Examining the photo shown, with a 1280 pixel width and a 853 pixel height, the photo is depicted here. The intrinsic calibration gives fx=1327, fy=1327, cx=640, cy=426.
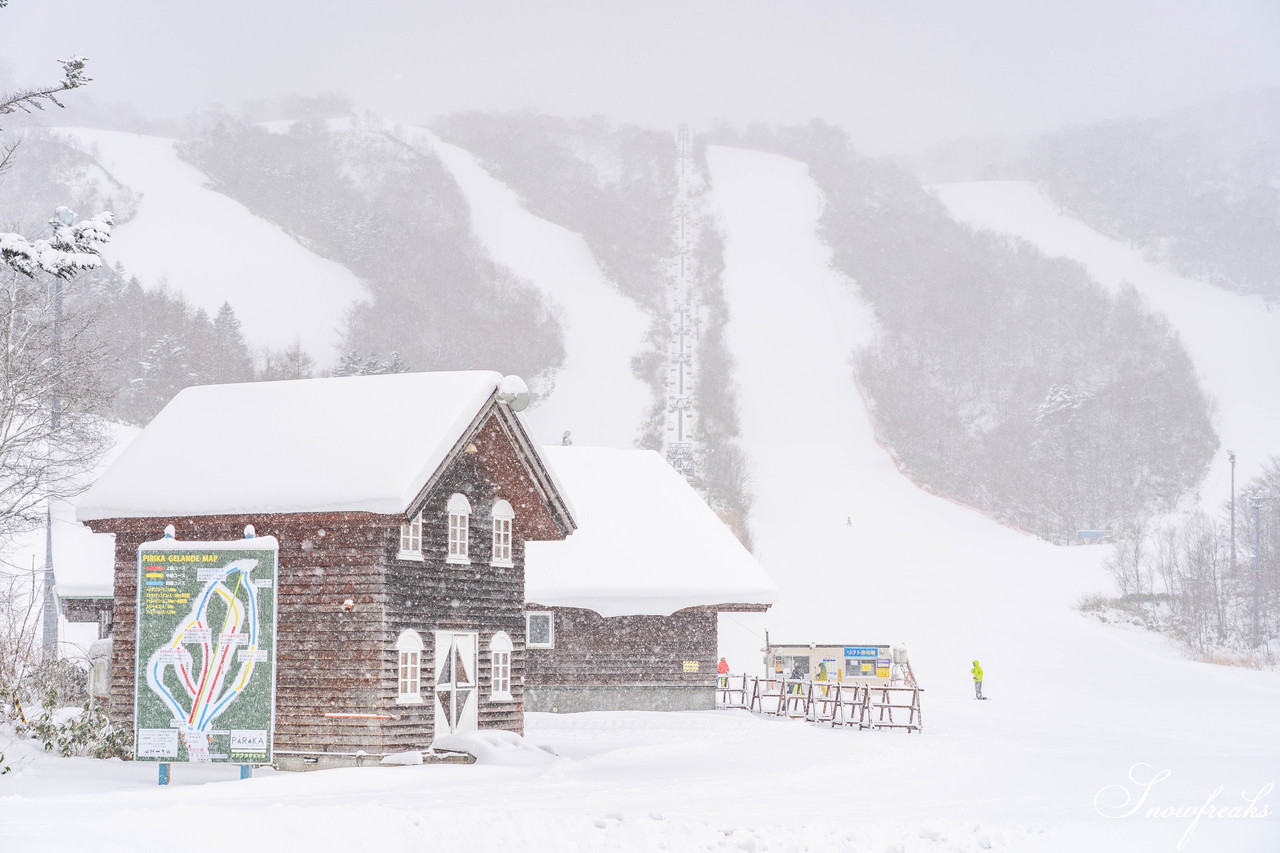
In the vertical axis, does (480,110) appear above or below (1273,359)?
above

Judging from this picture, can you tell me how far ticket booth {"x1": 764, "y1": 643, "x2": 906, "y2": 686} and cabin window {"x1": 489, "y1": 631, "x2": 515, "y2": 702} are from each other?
12097 mm

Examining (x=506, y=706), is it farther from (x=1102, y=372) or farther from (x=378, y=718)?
(x=1102, y=372)

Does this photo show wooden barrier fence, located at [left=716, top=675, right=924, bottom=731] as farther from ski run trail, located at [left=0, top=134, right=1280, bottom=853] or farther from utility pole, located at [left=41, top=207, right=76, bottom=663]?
utility pole, located at [left=41, top=207, right=76, bottom=663]

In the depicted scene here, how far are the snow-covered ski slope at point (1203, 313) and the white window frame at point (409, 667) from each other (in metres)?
79.1

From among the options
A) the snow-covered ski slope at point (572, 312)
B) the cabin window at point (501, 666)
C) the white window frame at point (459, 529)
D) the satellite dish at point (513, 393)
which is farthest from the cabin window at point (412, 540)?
the snow-covered ski slope at point (572, 312)

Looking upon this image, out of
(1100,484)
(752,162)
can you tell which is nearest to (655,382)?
(1100,484)

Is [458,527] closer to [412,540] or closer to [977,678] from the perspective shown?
[412,540]

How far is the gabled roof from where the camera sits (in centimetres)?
2091

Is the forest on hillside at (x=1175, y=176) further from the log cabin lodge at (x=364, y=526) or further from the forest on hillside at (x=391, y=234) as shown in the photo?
the log cabin lodge at (x=364, y=526)

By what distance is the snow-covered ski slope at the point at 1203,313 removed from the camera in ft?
326

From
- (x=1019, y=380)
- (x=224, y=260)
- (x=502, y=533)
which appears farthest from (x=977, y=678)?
(x=224, y=260)

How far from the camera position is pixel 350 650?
21.2 meters

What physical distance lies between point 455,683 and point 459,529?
8.89ft

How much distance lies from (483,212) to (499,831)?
145 meters
